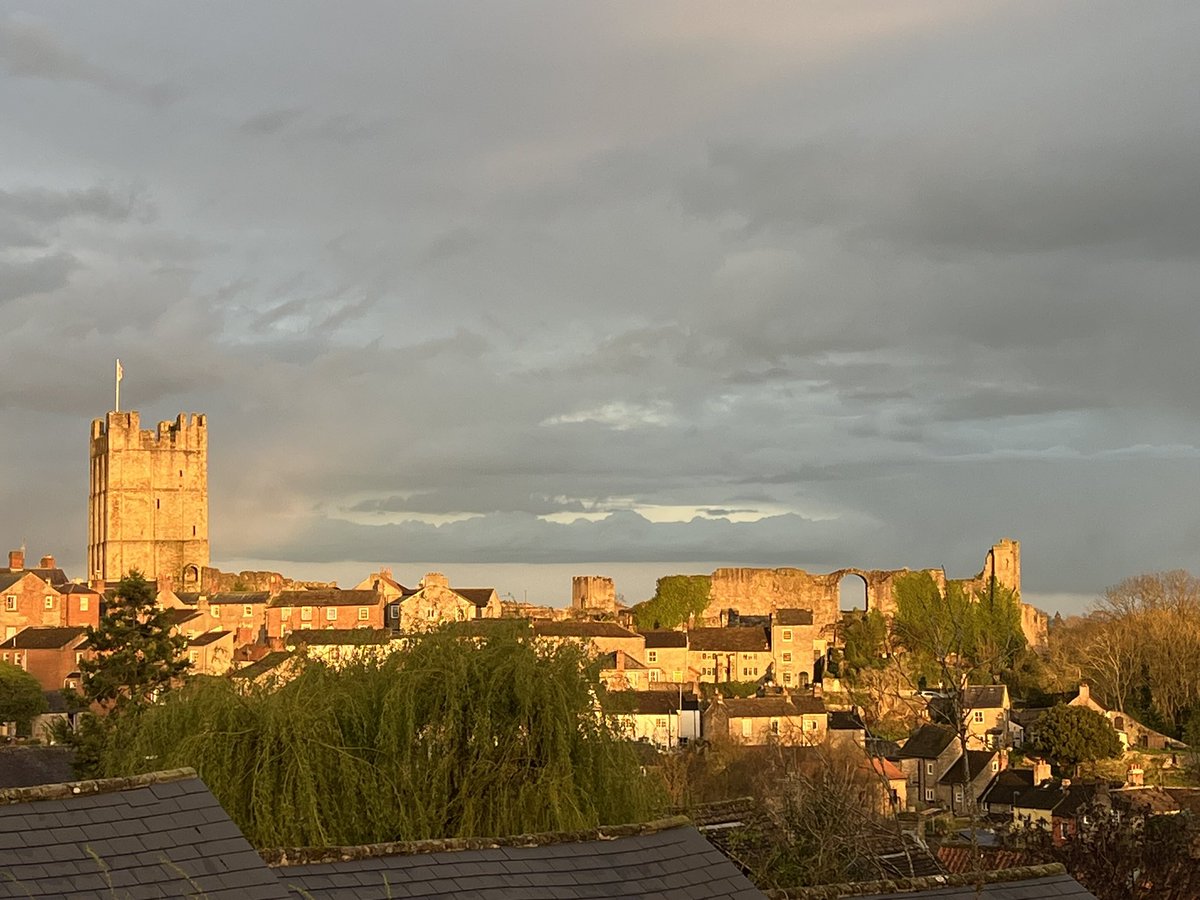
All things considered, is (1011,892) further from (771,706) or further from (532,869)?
(771,706)

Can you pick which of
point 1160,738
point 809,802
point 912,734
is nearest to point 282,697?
point 809,802

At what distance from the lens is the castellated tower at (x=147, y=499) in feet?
308

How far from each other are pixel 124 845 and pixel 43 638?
6627 cm

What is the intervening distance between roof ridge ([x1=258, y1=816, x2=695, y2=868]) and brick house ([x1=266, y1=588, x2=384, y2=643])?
219ft

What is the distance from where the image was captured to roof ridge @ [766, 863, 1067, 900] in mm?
9156

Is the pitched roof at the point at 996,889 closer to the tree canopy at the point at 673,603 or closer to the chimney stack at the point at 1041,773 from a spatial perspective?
the chimney stack at the point at 1041,773

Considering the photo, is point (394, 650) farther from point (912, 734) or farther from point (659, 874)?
point (912, 734)

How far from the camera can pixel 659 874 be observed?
28.0 ft

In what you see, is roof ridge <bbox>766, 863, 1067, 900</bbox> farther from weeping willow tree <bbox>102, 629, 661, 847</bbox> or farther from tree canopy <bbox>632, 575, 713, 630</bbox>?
tree canopy <bbox>632, 575, 713, 630</bbox>

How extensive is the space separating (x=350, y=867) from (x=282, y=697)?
34.5 ft

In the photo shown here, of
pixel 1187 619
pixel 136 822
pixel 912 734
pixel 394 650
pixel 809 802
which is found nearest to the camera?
pixel 136 822

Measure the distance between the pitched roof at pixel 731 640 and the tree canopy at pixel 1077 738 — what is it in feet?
61.8

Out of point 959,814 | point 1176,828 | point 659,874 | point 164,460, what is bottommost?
point 959,814

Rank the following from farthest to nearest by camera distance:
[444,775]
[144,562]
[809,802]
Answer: [144,562]
[809,802]
[444,775]
